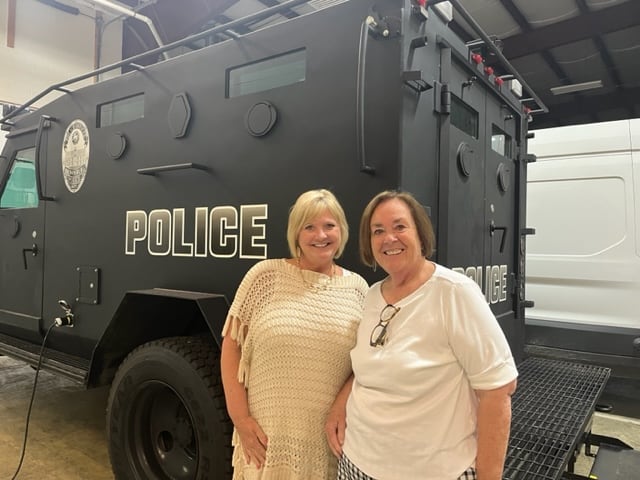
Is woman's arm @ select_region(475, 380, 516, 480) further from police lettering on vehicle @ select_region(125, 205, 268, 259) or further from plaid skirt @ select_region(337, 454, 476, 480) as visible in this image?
police lettering on vehicle @ select_region(125, 205, 268, 259)

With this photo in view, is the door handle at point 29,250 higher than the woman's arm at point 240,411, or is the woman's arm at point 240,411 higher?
the door handle at point 29,250

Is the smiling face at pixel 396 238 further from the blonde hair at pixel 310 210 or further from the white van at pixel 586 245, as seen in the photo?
the white van at pixel 586 245

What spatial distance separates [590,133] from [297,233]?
3.52 m

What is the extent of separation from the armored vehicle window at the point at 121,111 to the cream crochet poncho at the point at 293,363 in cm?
166

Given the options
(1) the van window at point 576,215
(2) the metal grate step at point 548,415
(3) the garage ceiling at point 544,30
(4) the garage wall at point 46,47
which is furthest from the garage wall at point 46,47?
(2) the metal grate step at point 548,415

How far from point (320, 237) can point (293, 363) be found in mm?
417

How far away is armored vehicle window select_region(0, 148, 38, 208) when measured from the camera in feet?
12.2

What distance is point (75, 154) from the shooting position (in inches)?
123

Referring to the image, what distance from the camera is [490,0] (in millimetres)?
5789

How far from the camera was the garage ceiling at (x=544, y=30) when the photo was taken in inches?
229

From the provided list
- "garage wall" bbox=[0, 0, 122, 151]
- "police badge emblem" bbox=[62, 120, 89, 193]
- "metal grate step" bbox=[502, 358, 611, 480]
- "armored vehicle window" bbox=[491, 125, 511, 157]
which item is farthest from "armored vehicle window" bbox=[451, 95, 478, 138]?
"garage wall" bbox=[0, 0, 122, 151]

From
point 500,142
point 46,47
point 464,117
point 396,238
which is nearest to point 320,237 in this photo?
point 396,238

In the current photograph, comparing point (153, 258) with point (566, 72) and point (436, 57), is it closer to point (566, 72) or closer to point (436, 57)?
point (436, 57)

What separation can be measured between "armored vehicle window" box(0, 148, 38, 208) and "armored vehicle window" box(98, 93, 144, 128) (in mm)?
1058
